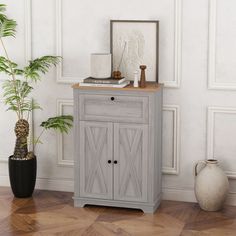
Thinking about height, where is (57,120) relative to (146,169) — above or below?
above

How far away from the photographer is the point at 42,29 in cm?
569

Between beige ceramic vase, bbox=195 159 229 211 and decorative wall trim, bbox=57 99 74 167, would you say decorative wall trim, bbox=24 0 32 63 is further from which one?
beige ceramic vase, bbox=195 159 229 211

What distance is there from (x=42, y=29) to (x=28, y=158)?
43.2 inches

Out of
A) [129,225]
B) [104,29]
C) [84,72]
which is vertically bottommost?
[129,225]

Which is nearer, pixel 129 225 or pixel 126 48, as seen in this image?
pixel 129 225

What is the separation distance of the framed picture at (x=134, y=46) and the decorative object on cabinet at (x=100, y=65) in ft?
0.67

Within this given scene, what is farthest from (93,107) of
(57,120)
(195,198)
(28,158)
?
(195,198)

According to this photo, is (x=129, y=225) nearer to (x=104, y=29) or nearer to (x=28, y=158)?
(x=28, y=158)

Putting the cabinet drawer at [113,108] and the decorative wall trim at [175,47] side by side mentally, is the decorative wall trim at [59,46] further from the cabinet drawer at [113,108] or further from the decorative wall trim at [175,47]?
the cabinet drawer at [113,108]

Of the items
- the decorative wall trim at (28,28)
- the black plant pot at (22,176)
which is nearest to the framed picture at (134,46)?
the decorative wall trim at (28,28)

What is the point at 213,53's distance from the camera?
530 centimetres

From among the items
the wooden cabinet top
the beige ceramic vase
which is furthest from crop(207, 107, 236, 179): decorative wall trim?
the wooden cabinet top

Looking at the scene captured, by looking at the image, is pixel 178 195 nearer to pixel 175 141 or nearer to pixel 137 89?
pixel 175 141

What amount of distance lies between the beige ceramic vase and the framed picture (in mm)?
841
